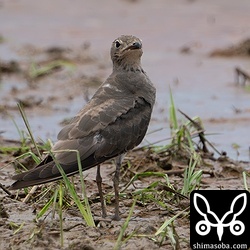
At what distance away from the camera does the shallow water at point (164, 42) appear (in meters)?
11.5

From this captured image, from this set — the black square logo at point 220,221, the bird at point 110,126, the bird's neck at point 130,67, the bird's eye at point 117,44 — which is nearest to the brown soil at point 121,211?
the black square logo at point 220,221

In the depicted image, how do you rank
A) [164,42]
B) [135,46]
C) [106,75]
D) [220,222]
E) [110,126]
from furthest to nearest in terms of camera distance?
1. [164,42]
2. [106,75]
3. [135,46]
4. [110,126]
5. [220,222]

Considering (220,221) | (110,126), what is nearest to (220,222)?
(220,221)

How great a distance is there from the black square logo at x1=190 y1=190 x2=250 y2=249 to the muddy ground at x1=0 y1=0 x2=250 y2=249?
0.46 ft

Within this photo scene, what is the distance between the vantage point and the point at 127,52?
795 cm

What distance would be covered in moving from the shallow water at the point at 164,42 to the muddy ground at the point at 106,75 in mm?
17

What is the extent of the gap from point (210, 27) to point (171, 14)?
→ 128 centimetres

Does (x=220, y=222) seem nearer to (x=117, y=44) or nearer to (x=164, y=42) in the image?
(x=117, y=44)

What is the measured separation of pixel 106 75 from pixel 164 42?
245cm

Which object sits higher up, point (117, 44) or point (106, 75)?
point (117, 44)

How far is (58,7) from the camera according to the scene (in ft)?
60.6

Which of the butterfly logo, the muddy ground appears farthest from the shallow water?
the butterfly logo

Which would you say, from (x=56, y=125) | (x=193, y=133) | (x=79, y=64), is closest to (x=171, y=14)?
(x=79, y=64)

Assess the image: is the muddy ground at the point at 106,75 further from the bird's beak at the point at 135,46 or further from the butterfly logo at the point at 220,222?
the bird's beak at the point at 135,46
